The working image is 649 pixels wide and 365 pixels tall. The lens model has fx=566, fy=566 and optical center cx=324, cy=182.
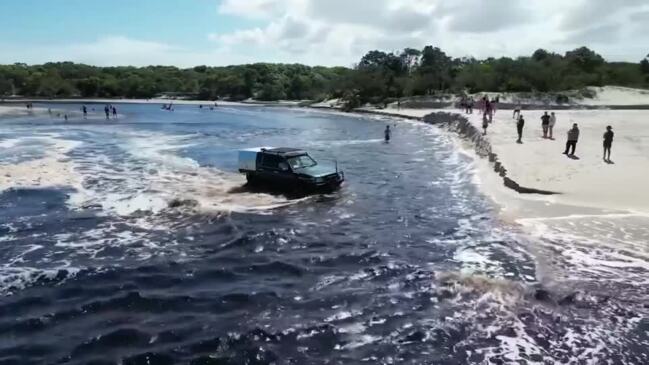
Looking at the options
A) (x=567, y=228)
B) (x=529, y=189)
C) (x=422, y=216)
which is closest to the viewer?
(x=567, y=228)

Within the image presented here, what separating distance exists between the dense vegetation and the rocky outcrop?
3360 centimetres

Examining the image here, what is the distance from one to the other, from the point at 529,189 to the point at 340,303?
13323 mm

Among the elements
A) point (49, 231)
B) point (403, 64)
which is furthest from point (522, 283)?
point (403, 64)

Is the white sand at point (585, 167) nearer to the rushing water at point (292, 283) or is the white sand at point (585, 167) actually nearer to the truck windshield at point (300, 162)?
the rushing water at point (292, 283)

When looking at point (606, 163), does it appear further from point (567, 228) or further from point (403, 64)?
point (403, 64)

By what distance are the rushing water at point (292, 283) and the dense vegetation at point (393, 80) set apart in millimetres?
83507

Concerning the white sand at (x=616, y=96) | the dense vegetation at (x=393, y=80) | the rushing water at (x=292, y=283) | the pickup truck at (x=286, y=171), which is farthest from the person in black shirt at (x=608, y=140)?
the dense vegetation at (x=393, y=80)

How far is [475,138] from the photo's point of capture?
4459 cm

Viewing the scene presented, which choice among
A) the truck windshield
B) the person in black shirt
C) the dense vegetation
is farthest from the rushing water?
the dense vegetation

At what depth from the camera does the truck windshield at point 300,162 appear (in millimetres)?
25109

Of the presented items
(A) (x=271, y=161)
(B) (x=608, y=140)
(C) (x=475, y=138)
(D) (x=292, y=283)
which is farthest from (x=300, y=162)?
(C) (x=475, y=138)

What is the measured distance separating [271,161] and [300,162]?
132cm

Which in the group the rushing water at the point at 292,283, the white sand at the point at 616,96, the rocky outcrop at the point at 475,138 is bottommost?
the rushing water at the point at 292,283

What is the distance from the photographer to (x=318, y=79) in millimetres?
188500
